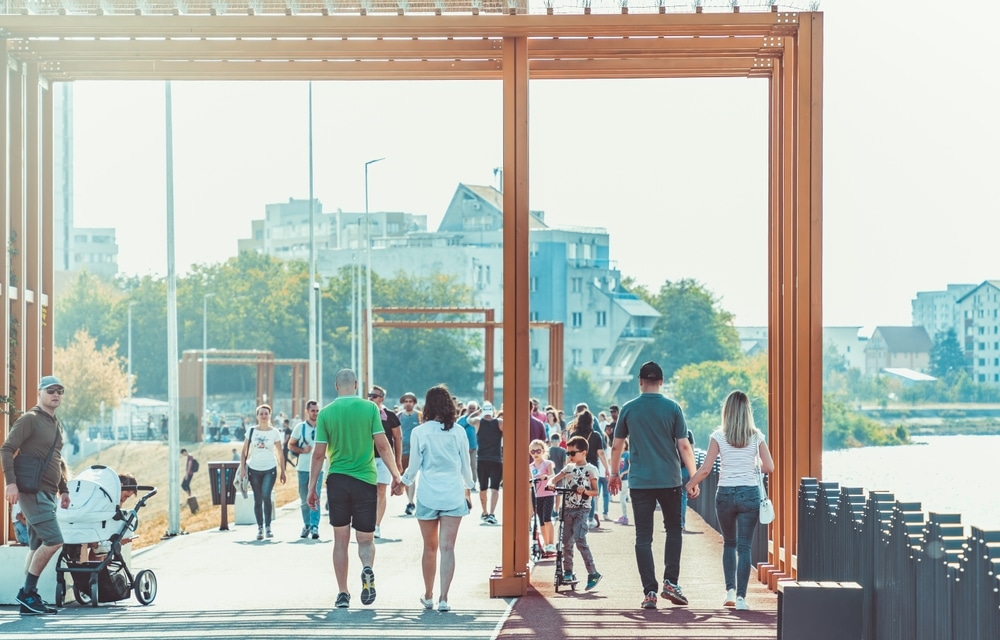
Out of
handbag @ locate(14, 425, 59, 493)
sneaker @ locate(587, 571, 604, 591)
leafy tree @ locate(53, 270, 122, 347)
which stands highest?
leafy tree @ locate(53, 270, 122, 347)

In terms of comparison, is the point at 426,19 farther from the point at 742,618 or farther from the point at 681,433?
the point at 742,618

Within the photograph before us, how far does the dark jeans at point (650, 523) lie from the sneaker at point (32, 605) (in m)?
4.73

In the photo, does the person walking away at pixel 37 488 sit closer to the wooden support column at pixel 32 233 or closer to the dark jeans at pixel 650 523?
the wooden support column at pixel 32 233

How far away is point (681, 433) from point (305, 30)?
479 centimetres

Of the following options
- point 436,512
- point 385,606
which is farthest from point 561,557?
point 436,512

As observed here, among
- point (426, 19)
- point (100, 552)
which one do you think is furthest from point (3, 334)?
point (426, 19)

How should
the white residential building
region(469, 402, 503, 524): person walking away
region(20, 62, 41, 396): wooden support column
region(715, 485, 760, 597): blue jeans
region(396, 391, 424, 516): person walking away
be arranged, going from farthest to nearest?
the white residential building → region(396, 391, 424, 516): person walking away → region(469, 402, 503, 524): person walking away → region(20, 62, 41, 396): wooden support column → region(715, 485, 760, 597): blue jeans

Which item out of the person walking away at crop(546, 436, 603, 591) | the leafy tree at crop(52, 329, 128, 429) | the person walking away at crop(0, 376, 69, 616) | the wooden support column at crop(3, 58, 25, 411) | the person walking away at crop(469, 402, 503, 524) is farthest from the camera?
the leafy tree at crop(52, 329, 128, 429)

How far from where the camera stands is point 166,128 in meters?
30.6

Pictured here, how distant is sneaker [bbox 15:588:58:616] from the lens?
40.1 ft

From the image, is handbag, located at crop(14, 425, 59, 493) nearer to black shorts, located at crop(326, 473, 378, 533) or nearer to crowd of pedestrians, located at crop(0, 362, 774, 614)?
crowd of pedestrians, located at crop(0, 362, 774, 614)

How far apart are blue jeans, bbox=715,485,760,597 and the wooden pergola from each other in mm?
1160

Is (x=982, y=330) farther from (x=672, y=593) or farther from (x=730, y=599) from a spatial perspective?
(x=672, y=593)

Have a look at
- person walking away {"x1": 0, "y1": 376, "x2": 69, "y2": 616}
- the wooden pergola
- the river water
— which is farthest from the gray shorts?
the river water
